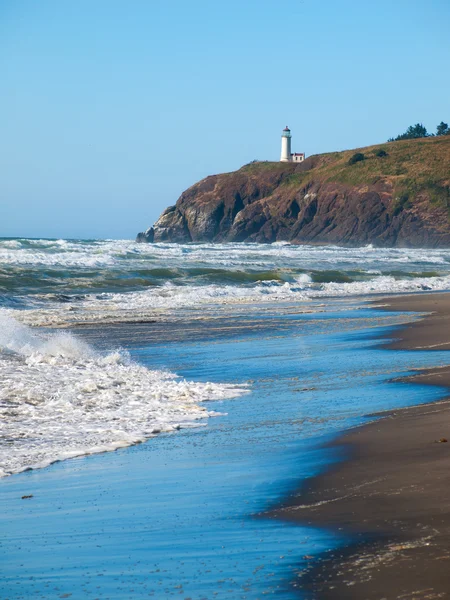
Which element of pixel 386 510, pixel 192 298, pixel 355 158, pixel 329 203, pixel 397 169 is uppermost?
pixel 355 158

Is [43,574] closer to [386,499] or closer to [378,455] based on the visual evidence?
[386,499]

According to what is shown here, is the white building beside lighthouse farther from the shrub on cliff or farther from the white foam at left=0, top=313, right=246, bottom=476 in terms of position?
the white foam at left=0, top=313, right=246, bottom=476

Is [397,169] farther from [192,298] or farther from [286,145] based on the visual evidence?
[192,298]

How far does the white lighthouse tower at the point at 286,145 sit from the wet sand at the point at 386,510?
345 ft

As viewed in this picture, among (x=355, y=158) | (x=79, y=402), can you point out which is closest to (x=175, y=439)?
(x=79, y=402)

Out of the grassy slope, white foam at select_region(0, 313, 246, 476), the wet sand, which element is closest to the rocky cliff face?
the grassy slope

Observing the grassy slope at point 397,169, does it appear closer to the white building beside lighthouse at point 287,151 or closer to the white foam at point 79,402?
the white building beside lighthouse at point 287,151

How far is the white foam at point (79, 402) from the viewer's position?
255 inches

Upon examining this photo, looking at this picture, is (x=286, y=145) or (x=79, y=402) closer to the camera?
(x=79, y=402)

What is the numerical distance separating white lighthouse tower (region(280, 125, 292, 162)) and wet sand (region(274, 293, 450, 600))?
10515cm

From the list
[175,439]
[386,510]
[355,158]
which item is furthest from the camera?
[355,158]

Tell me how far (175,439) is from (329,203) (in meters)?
84.1

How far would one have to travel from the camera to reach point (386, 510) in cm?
438

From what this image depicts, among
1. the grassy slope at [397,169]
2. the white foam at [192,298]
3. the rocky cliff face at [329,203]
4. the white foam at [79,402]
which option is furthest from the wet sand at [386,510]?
the grassy slope at [397,169]
